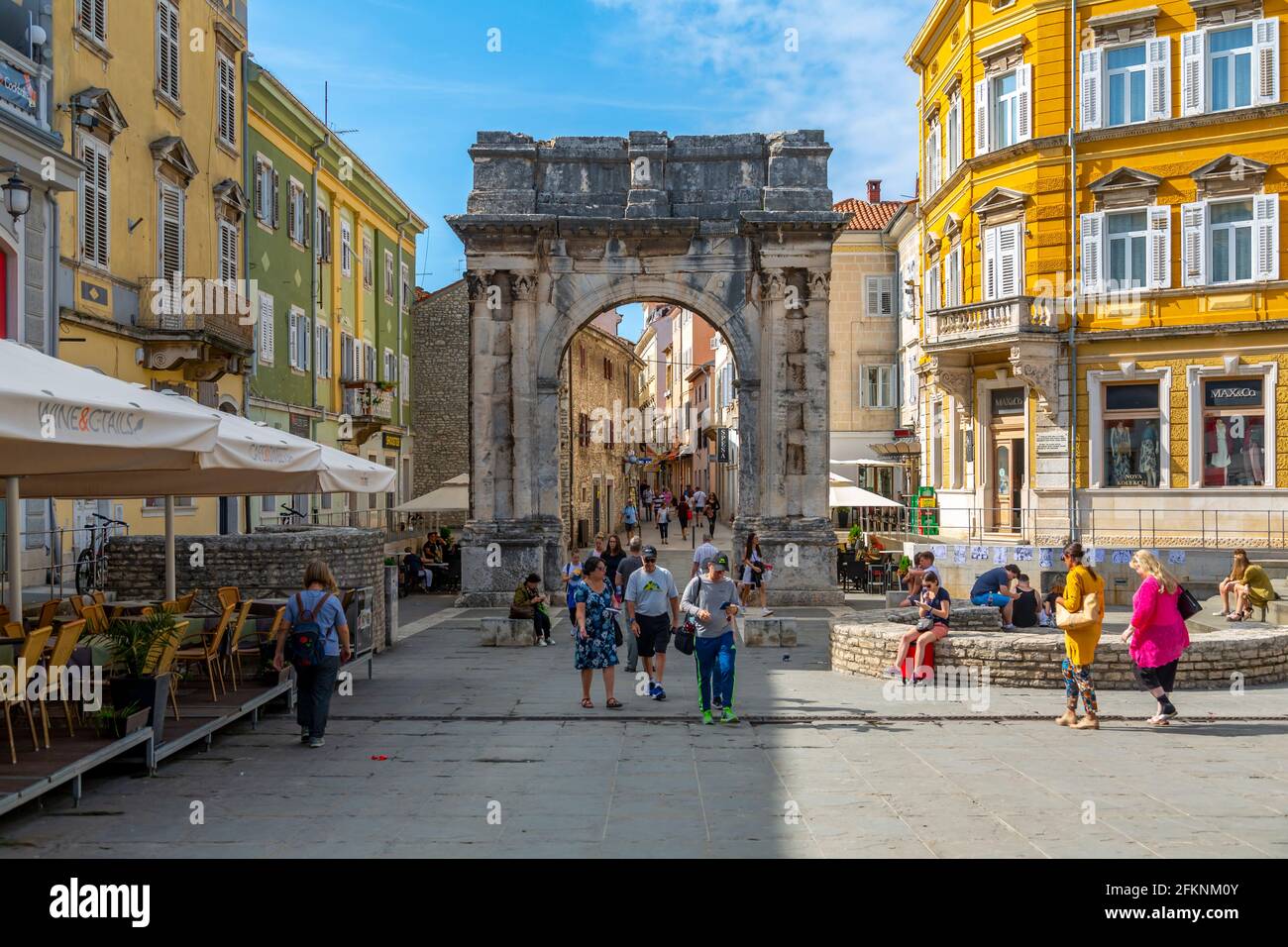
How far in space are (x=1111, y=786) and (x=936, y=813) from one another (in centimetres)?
177

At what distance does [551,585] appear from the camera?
24.0 metres

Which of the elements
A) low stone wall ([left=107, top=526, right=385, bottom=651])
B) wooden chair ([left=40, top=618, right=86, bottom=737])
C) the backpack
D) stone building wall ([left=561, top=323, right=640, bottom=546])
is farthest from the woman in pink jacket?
stone building wall ([left=561, top=323, right=640, bottom=546])

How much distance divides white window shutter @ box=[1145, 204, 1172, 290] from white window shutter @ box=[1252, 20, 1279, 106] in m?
2.82

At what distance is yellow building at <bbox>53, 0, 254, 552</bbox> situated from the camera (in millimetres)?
19578

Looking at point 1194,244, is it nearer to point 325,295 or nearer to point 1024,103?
point 1024,103

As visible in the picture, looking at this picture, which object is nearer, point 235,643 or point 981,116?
point 235,643

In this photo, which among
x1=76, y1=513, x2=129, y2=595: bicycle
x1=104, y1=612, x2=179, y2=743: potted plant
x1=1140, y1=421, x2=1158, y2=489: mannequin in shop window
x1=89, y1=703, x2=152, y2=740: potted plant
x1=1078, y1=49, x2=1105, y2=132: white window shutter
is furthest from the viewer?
x1=1078, y1=49, x2=1105, y2=132: white window shutter

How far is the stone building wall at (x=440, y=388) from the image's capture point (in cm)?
4409

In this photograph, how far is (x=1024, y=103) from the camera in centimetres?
2652

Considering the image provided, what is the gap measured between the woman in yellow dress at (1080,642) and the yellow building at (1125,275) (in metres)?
14.4

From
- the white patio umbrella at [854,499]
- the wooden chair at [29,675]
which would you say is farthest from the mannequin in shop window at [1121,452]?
the wooden chair at [29,675]

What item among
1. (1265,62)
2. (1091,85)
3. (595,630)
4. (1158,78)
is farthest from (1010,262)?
(595,630)

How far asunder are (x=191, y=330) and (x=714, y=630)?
592 inches

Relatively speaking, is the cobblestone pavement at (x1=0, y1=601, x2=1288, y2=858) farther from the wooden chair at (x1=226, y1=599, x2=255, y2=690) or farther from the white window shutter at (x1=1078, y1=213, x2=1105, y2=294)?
the white window shutter at (x1=1078, y1=213, x2=1105, y2=294)
